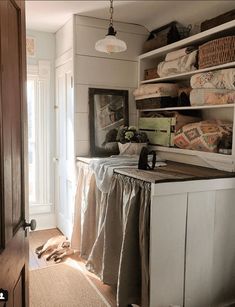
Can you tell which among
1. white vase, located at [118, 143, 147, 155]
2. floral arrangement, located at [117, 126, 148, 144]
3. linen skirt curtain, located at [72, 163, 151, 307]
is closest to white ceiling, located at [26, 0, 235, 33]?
floral arrangement, located at [117, 126, 148, 144]

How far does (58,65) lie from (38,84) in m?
0.36

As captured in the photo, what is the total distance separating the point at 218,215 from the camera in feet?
7.13

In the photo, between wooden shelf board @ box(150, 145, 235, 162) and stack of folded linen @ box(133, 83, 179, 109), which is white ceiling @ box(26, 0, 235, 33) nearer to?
stack of folded linen @ box(133, 83, 179, 109)

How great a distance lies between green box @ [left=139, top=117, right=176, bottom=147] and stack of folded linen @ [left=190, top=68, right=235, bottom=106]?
0.34m

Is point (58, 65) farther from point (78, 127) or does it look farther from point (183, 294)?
point (183, 294)

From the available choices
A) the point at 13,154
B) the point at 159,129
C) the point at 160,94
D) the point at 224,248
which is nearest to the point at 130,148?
the point at 159,129

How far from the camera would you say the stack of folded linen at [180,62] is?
261 centimetres

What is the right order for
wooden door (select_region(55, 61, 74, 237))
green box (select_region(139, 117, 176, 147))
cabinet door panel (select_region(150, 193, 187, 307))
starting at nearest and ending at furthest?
1. cabinet door panel (select_region(150, 193, 187, 307))
2. green box (select_region(139, 117, 176, 147))
3. wooden door (select_region(55, 61, 74, 237))

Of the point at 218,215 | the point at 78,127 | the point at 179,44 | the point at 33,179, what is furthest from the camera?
the point at 33,179

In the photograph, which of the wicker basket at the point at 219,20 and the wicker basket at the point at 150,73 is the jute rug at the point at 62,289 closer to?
the wicker basket at the point at 150,73

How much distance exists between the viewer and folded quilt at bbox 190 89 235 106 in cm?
230

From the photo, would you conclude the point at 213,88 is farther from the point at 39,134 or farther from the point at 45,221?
the point at 45,221

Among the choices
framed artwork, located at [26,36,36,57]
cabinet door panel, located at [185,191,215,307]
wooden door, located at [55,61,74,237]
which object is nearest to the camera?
cabinet door panel, located at [185,191,215,307]

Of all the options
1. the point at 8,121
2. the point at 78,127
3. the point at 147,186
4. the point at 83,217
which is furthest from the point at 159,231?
the point at 78,127
